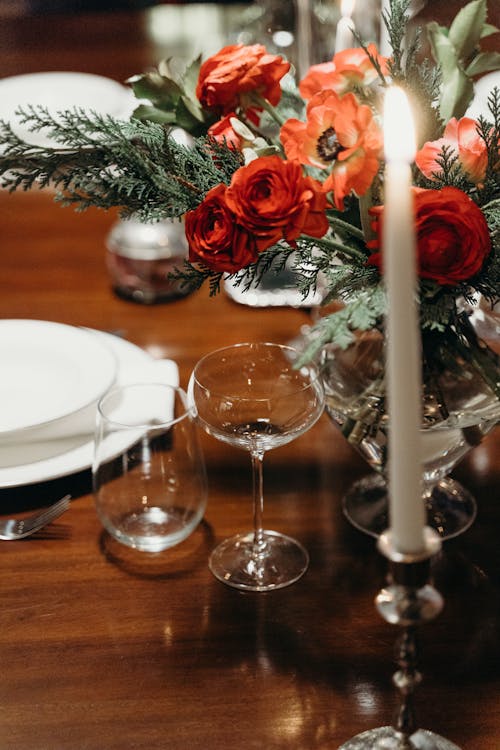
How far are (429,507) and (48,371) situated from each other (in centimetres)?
41

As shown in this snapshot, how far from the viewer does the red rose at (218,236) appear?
685 millimetres

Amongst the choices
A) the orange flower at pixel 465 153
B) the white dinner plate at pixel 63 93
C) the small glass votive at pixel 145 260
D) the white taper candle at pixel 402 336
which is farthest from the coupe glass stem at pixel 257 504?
the white dinner plate at pixel 63 93

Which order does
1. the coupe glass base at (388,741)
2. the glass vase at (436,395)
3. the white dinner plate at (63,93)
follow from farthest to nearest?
1. the white dinner plate at (63,93)
2. the glass vase at (436,395)
3. the coupe glass base at (388,741)

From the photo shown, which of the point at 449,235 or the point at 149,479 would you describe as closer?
the point at 449,235

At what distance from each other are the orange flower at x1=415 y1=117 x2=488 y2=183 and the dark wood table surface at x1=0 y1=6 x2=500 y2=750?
0.32 metres

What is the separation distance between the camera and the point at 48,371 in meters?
1.02

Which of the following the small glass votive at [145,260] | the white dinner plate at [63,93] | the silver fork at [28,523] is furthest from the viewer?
the white dinner plate at [63,93]

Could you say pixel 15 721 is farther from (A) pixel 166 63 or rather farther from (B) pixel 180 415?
(A) pixel 166 63

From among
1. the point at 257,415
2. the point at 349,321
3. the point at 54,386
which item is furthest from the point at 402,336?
the point at 54,386

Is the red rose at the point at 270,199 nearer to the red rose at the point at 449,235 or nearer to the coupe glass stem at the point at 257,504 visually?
the red rose at the point at 449,235

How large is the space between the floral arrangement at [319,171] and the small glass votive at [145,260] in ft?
1.31

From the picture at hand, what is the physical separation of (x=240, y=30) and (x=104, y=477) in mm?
1305

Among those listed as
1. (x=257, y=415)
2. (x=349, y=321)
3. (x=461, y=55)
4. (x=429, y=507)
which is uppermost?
(x=461, y=55)

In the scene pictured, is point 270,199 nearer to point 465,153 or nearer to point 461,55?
point 465,153
